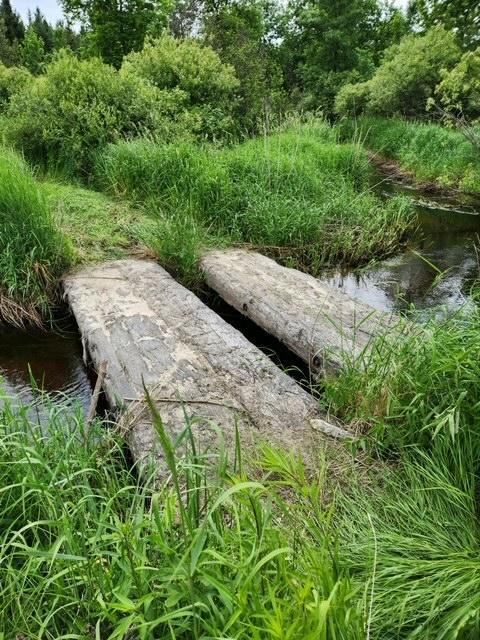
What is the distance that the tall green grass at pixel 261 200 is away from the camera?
5.67 metres

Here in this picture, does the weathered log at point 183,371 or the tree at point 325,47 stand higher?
the tree at point 325,47

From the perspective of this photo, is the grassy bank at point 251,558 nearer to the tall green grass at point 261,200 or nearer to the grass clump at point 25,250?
the grass clump at point 25,250

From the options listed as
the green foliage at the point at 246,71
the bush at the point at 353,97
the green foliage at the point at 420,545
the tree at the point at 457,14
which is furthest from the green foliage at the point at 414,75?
the green foliage at the point at 420,545

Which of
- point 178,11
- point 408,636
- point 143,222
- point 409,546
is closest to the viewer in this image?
point 408,636

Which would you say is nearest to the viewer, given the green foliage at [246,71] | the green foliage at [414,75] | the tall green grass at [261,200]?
the tall green grass at [261,200]

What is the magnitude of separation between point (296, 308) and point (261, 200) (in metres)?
2.45

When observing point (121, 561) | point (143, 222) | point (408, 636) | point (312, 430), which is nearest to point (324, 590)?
point (408, 636)

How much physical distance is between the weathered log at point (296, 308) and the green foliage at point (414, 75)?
1230 cm

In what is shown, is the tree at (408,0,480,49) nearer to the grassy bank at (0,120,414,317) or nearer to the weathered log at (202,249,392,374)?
the grassy bank at (0,120,414,317)

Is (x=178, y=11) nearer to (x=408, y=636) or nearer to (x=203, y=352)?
(x=203, y=352)

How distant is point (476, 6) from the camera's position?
31.9 feet

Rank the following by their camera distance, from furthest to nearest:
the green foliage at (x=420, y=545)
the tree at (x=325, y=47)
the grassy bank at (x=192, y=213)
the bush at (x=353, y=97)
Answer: the tree at (x=325, y=47), the bush at (x=353, y=97), the grassy bank at (x=192, y=213), the green foliage at (x=420, y=545)

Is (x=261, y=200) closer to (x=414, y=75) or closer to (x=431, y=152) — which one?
(x=431, y=152)

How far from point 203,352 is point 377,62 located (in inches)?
1191
